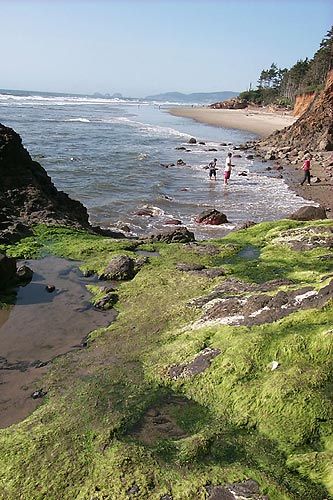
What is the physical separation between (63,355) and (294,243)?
7.57 m

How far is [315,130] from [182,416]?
1769 inches

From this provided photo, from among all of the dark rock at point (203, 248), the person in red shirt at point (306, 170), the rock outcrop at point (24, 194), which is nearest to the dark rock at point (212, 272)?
the dark rock at point (203, 248)

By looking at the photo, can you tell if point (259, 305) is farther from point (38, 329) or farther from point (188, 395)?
point (38, 329)

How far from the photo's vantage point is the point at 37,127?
200ft

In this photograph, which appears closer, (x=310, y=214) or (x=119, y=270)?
(x=119, y=270)

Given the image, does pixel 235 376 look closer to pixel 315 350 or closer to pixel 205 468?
pixel 315 350

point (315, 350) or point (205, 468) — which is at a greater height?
point (315, 350)

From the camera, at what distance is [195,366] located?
687 cm

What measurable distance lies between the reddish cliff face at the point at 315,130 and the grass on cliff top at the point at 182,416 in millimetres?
38974

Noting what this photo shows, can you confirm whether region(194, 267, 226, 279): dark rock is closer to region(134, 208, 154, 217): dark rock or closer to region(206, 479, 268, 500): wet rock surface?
region(206, 479, 268, 500): wet rock surface

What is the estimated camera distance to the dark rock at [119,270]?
36.2 ft

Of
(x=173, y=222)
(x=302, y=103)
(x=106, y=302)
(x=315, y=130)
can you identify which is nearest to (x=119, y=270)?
(x=106, y=302)

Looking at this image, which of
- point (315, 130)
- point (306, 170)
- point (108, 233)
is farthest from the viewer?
point (315, 130)

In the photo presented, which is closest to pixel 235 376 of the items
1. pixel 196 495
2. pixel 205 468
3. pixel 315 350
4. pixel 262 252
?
pixel 315 350
